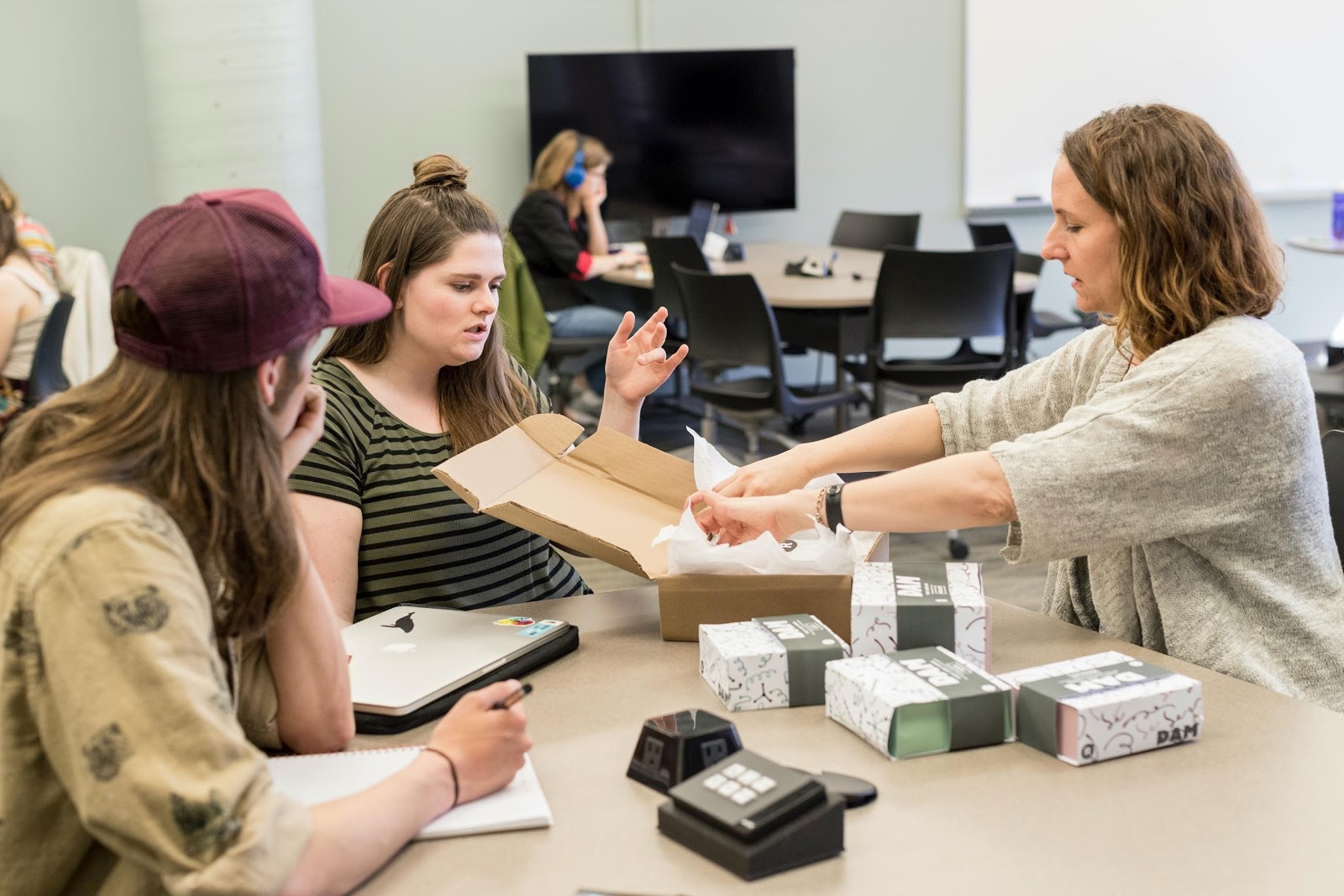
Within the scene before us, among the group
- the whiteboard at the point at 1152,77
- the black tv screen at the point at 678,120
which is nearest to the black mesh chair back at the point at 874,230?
the black tv screen at the point at 678,120

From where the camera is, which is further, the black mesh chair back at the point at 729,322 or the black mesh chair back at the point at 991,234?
the black mesh chair back at the point at 991,234

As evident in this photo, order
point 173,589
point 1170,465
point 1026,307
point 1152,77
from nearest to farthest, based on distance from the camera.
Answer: point 173,589 < point 1170,465 < point 1026,307 < point 1152,77

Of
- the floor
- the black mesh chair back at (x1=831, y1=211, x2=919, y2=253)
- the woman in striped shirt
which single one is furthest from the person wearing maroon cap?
the black mesh chair back at (x1=831, y1=211, x2=919, y2=253)

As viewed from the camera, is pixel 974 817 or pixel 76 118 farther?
pixel 76 118

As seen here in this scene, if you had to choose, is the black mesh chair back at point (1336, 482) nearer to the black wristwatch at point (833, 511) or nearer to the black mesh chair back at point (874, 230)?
the black wristwatch at point (833, 511)

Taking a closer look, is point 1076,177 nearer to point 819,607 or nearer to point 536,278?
point 819,607

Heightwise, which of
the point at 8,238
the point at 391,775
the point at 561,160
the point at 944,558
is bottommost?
the point at 944,558

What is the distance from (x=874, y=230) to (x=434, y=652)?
491cm

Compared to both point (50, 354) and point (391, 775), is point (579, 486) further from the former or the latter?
point (50, 354)

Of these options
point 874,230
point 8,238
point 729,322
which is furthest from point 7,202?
point 874,230

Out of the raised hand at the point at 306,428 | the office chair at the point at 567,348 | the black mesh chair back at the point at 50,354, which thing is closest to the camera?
the raised hand at the point at 306,428

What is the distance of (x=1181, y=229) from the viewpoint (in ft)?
4.95

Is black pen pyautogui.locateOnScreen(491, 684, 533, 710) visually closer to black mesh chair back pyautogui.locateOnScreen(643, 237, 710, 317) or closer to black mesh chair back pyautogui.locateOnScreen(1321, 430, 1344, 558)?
black mesh chair back pyautogui.locateOnScreen(1321, 430, 1344, 558)

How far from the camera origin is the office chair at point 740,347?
4.19 metres
